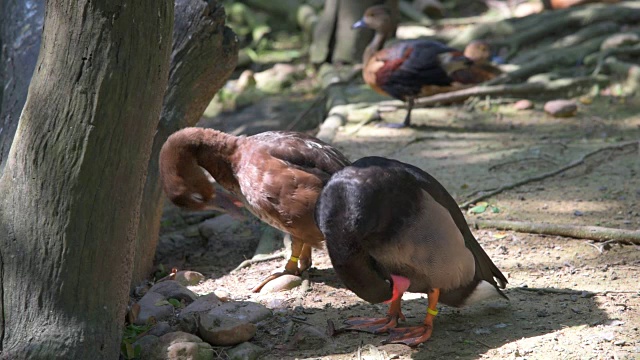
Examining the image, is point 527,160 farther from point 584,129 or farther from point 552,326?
point 552,326

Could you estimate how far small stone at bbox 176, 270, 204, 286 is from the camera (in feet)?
17.0

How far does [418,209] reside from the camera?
142 inches

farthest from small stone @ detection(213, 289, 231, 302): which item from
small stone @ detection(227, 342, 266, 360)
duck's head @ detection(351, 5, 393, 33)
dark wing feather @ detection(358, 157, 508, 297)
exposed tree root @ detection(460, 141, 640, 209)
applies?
duck's head @ detection(351, 5, 393, 33)

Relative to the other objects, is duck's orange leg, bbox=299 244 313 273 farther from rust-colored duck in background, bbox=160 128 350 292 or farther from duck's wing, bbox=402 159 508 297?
duck's wing, bbox=402 159 508 297

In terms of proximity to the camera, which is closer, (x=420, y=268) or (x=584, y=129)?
(x=420, y=268)

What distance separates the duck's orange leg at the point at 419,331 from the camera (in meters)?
3.72

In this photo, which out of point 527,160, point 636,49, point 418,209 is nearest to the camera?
point 418,209

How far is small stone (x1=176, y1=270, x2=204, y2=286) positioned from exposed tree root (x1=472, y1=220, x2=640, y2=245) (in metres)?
1.92

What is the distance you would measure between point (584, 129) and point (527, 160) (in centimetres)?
122

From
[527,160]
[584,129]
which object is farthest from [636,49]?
[527,160]

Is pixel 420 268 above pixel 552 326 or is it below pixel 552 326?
above

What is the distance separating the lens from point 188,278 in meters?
5.19

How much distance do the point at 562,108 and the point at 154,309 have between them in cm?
523

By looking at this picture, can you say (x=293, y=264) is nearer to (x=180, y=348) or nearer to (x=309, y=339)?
(x=309, y=339)
